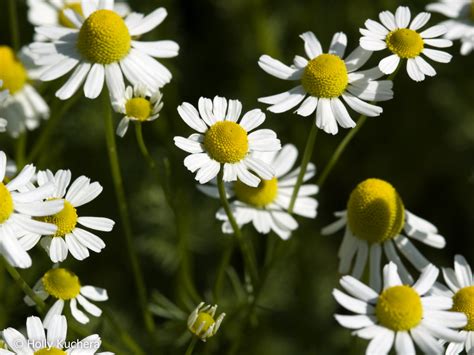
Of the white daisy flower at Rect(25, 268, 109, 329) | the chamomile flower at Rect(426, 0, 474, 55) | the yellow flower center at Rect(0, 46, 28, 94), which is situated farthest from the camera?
the yellow flower center at Rect(0, 46, 28, 94)

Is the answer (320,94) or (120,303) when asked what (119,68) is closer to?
(320,94)

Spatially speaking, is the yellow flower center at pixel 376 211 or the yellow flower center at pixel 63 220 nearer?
the yellow flower center at pixel 63 220

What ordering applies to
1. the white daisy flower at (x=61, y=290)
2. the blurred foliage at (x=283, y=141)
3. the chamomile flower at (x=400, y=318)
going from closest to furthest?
the chamomile flower at (x=400, y=318) < the white daisy flower at (x=61, y=290) < the blurred foliage at (x=283, y=141)

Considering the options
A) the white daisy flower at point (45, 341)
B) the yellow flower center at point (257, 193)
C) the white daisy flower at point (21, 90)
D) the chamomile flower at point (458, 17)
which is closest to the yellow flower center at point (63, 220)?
the white daisy flower at point (45, 341)

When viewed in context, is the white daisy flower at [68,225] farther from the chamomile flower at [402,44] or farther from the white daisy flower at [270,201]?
the chamomile flower at [402,44]

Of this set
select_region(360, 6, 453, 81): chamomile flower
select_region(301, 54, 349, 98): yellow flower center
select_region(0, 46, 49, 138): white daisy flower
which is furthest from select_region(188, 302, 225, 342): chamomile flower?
select_region(0, 46, 49, 138): white daisy flower

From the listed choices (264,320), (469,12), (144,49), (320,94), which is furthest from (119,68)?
(469,12)

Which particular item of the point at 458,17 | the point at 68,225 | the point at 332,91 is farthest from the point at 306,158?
the point at 458,17

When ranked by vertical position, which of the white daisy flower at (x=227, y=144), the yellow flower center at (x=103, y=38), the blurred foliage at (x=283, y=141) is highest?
the yellow flower center at (x=103, y=38)

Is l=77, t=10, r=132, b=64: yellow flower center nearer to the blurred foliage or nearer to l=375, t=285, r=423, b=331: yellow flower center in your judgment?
the blurred foliage
